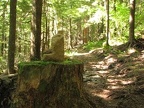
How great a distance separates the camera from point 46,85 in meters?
5.48

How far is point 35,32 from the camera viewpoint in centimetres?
912

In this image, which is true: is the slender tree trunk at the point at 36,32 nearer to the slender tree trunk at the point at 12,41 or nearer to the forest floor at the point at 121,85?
the forest floor at the point at 121,85

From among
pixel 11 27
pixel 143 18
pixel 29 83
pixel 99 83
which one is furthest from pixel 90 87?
pixel 143 18

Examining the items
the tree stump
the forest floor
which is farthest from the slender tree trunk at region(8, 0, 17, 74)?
the tree stump

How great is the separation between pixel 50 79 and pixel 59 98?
0.47 meters

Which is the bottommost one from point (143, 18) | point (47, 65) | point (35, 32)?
point (47, 65)

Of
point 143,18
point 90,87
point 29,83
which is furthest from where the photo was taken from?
point 143,18

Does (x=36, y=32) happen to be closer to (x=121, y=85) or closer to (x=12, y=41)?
(x=12, y=41)

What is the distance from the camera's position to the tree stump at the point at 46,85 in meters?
5.40

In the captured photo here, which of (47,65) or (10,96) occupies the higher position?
(47,65)

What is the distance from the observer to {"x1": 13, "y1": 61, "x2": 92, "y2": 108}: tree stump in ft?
17.7

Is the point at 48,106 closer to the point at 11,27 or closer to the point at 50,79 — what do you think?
the point at 50,79

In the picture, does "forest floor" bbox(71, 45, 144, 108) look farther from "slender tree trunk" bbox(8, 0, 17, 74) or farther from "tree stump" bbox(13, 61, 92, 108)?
"slender tree trunk" bbox(8, 0, 17, 74)

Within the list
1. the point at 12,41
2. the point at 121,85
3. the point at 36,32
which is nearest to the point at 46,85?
the point at 36,32
